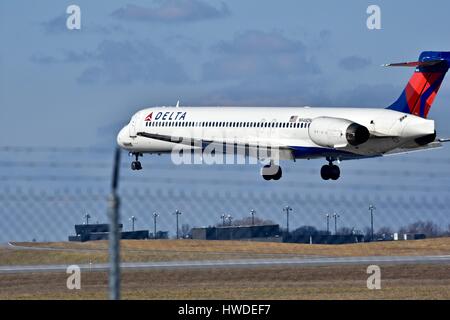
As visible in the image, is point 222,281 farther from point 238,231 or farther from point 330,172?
point 330,172

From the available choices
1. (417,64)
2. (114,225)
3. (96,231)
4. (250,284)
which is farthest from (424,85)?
(114,225)

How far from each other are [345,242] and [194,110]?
37.0ft

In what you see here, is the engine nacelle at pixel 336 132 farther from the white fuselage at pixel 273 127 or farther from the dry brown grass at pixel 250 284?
the dry brown grass at pixel 250 284

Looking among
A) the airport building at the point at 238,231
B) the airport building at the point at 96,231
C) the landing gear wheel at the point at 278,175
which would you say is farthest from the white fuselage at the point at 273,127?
the airport building at the point at 96,231

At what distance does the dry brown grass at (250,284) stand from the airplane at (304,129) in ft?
74.4

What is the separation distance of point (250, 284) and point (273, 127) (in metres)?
31.6

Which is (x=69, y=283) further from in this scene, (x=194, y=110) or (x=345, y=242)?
(x=194, y=110)

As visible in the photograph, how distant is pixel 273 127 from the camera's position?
58312 millimetres

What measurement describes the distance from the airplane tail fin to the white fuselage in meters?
1.66

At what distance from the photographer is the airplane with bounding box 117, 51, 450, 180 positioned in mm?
54312

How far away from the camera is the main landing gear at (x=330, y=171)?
2280 inches
